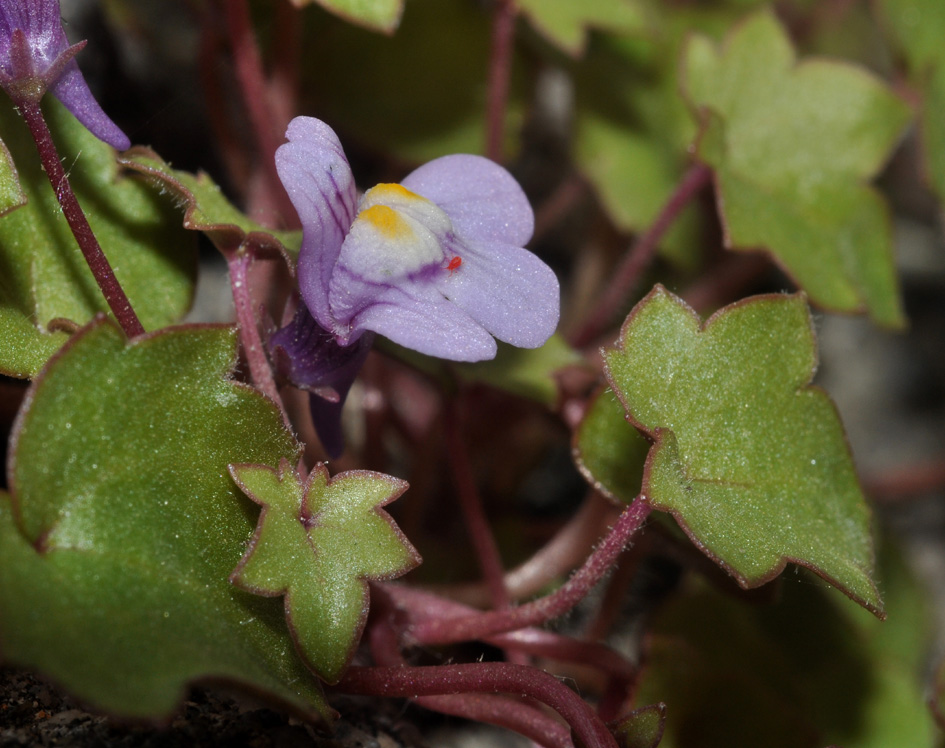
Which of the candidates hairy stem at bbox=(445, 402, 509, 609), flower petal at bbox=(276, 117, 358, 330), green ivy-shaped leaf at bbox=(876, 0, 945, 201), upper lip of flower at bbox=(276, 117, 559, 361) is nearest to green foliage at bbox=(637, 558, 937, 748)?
hairy stem at bbox=(445, 402, 509, 609)

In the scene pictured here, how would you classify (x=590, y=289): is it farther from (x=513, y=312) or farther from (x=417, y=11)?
(x=513, y=312)

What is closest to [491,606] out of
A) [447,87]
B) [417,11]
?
A: [447,87]

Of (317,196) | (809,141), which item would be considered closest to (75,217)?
(317,196)

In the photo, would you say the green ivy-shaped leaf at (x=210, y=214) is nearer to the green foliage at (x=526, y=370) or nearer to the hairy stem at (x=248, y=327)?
the hairy stem at (x=248, y=327)

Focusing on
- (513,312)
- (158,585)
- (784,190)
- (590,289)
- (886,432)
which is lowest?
(886,432)

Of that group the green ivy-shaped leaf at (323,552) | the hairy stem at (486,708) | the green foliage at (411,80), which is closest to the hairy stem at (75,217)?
the green ivy-shaped leaf at (323,552)

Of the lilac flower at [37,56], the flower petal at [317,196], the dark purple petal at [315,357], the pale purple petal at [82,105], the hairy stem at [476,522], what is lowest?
the hairy stem at [476,522]
